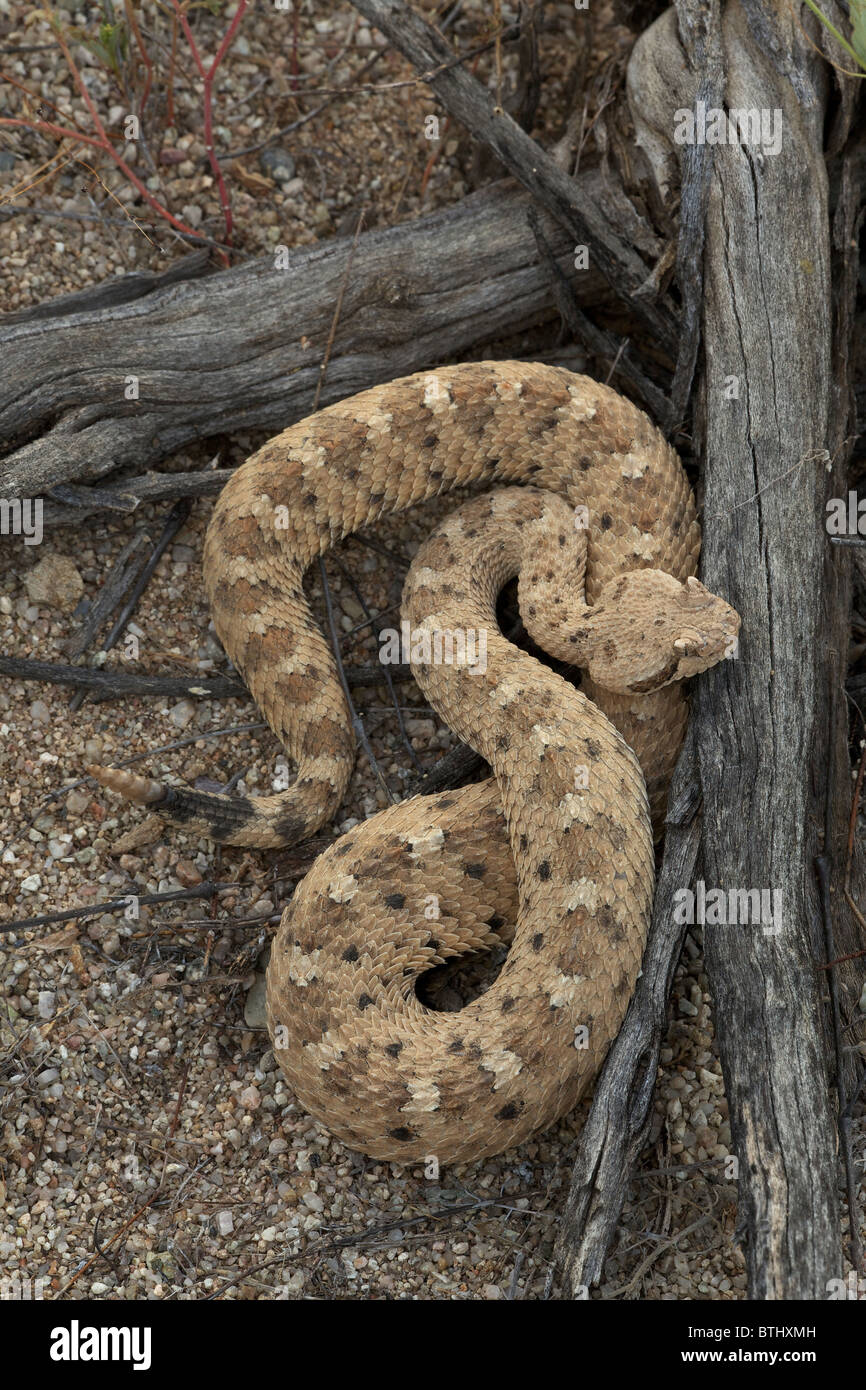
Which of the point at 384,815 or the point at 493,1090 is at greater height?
the point at 384,815

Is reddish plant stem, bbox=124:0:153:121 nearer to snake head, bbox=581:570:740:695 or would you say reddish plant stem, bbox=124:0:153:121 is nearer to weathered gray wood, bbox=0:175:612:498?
weathered gray wood, bbox=0:175:612:498

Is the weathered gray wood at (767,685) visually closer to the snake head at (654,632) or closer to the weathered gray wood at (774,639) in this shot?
the weathered gray wood at (774,639)

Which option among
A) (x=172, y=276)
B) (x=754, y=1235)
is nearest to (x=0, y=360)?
(x=172, y=276)

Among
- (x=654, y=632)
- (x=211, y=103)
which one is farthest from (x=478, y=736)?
(x=211, y=103)

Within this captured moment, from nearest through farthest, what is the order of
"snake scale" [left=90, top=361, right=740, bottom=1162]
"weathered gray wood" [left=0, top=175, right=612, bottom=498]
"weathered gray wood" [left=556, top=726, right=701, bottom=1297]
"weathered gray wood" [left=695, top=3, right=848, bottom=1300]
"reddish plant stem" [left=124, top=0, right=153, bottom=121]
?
"weathered gray wood" [left=695, top=3, right=848, bottom=1300] → "weathered gray wood" [left=556, top=726, right=701, bottom=1297] → "snake scale" [left=90, top=361, right=740, bottom=1162] → "weathered gray wood" [left=0, top=175, right=612, bottom=498] → "reddish plant stem" [left=124, top=0, right=153, bottom=121]

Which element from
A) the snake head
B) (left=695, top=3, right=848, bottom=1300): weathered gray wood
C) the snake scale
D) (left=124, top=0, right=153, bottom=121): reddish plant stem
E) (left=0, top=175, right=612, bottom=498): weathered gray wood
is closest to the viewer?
(left=695, top=3, right=848, bottom=1300): weathered gray wood

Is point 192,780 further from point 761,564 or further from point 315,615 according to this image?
point 761,564

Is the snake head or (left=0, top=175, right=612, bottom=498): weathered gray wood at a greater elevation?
(left=0, top=175, right=612, bottom=498): weathered gray wood

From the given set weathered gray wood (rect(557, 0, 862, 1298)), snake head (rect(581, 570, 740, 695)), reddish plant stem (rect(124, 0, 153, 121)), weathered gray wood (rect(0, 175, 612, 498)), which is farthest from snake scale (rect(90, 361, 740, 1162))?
reddish plant stem (rect(124, 0, 153, 121))

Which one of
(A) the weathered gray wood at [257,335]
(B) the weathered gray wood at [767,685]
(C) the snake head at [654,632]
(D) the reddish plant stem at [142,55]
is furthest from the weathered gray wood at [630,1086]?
(D) the reddish plant stem at [142,55]
